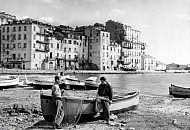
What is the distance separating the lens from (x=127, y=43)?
118938mm

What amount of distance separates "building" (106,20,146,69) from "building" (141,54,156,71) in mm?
2872

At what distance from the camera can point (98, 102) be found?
1150 cm

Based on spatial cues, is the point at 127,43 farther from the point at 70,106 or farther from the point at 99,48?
→ the point at 70,106

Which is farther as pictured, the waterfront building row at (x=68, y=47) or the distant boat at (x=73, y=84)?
the waterfront building row at (x=68, y=47)

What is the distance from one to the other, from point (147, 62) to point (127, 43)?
20.8 m

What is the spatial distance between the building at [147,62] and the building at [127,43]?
9.42 ft

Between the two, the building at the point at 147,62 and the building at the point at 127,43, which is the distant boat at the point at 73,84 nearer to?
the building at the point at 127,43

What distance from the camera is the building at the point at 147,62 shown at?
130 metres

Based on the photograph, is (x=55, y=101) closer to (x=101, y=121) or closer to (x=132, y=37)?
(x=101, y=121)

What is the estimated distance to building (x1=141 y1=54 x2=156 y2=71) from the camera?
425ft

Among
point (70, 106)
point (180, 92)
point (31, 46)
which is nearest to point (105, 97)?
point (70, 106)

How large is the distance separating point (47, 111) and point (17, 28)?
74274 mm

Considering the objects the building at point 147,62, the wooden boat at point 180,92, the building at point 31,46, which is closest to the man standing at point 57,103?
the wooden boat at point 180,92

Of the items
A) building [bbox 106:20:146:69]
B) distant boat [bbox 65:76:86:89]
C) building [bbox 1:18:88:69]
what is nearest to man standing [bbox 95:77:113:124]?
distant boat [bbox 65:76:86:89]
